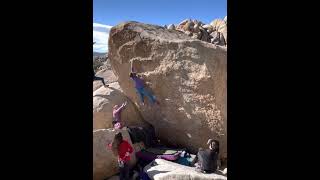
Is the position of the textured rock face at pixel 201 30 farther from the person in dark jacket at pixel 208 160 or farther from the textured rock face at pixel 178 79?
the person in dark jacket at pixel 208 160

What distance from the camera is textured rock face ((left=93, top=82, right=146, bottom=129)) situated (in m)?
7.32

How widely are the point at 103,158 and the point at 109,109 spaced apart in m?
1.97

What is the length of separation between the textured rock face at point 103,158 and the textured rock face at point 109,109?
1593mm

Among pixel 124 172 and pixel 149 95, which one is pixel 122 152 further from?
pixel 149 95

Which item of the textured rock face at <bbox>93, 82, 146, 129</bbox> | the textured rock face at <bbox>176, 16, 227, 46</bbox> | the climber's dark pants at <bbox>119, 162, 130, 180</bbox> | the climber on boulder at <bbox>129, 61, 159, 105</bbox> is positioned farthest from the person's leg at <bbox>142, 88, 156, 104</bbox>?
the textured rock face at <bbox>176, 16, 227, 46</bbox>

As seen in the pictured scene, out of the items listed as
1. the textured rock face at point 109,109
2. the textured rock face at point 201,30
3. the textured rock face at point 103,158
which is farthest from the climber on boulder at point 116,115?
the textured rock face at point 201,30

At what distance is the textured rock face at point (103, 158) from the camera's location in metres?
5.55

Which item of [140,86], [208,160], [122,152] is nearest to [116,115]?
[140,86]
